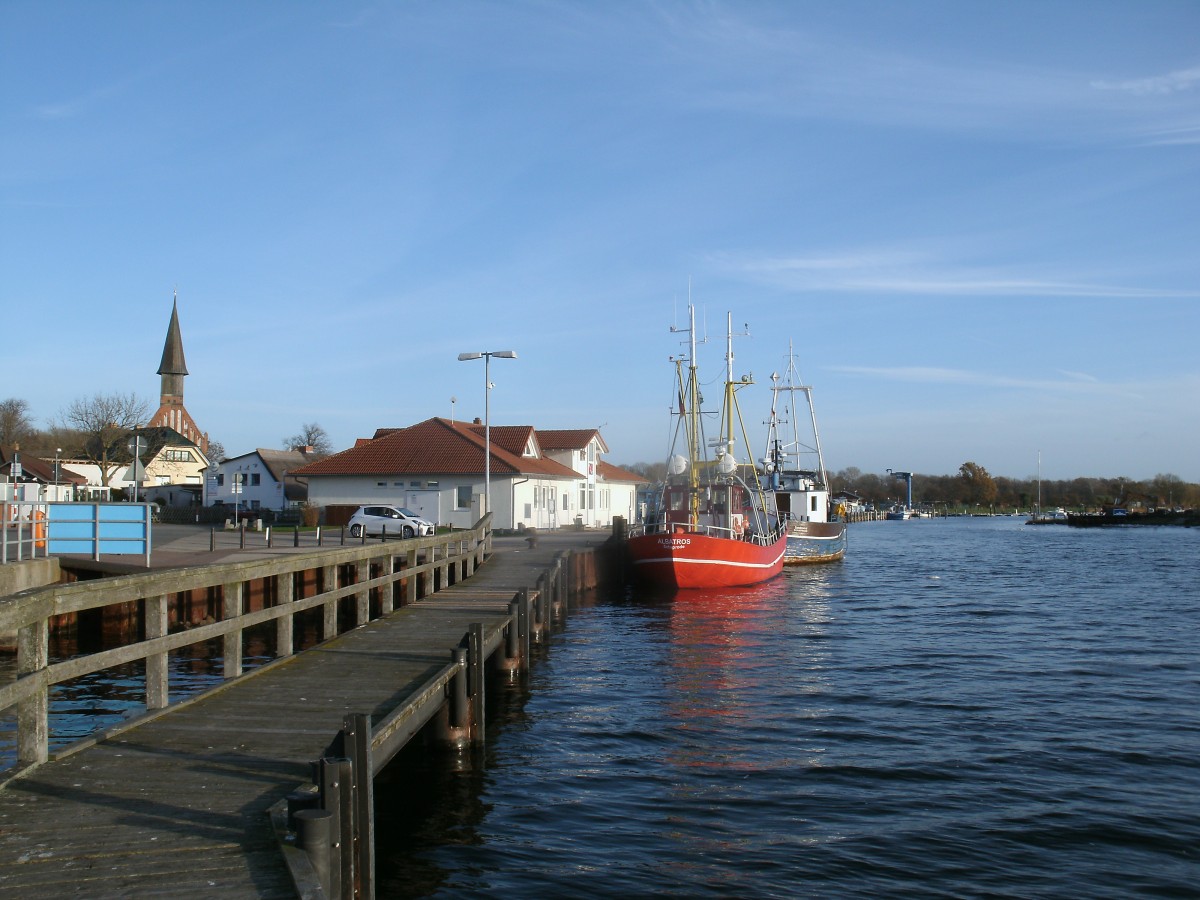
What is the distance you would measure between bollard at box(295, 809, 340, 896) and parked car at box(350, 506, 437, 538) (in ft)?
111

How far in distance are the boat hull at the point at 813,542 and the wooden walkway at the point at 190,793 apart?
35.1 m

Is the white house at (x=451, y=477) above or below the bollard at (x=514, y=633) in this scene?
above

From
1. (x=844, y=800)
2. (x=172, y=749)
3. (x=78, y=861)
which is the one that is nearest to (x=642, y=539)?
(x=844, y=800)

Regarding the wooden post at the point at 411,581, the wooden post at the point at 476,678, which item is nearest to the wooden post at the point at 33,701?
the wooden post at the point at 476,678

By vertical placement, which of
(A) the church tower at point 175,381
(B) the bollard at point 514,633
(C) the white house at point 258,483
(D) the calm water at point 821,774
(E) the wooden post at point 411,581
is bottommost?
(D) the calm water at point 821,774

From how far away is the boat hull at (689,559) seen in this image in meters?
31.6

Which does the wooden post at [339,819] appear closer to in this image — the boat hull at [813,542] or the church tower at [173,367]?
the boat hull at [813,542]

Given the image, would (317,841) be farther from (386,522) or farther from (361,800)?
(386,522)

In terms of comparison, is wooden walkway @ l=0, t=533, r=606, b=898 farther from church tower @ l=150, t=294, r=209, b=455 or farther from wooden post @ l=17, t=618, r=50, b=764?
church tower @ l=150, t=294, r=209, b=455

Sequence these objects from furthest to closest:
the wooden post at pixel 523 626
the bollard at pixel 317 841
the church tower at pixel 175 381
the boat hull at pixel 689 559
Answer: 1. the church tower at pixel 175 381
2. the boat hull at pixel 689 559
3. the wooden post at pixel 523 626
4. the bollard at pixel 317 841

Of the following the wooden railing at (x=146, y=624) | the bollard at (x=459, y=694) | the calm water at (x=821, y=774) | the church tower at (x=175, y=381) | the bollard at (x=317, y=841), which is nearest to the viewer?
the bollard at (x=317, y=841)

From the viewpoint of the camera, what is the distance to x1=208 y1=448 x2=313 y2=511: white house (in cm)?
6431

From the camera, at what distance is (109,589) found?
26.5ft

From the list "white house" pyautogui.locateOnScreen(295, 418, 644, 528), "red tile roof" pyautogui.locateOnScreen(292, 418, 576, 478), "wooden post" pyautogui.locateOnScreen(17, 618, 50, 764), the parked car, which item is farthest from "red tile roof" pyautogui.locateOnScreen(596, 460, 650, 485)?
"wooden post" pyautogui.locateOnScreen(17, 618, 50, 764)
